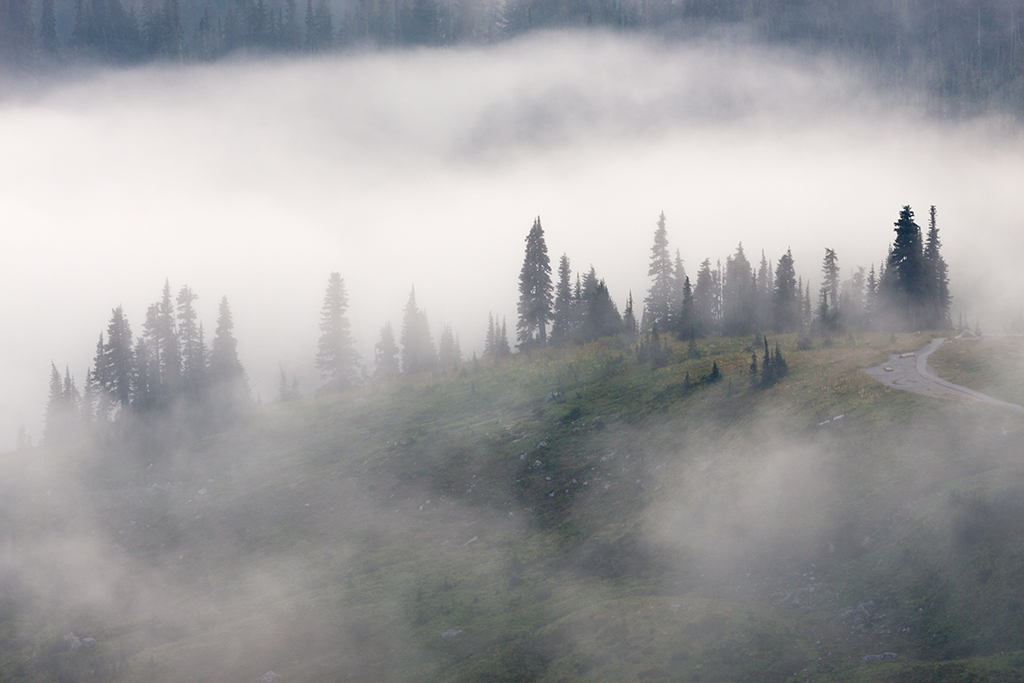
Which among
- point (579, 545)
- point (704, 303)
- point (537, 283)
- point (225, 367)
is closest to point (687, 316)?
point (704, 303)

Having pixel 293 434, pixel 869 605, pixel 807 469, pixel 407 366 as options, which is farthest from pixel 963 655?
pixel 407 366

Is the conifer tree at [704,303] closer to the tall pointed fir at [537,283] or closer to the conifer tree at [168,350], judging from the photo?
the tall pointed fir at [537,283]

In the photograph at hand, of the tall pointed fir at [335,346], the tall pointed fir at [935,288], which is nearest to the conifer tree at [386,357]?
the tall pointed fir at [335,346]

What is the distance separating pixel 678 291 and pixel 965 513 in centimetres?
7337

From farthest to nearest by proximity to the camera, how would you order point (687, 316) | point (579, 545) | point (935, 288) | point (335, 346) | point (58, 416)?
point (58, 416) < point (335, 346) < point (687, 316) < point (935, 288) < point (579, 545)

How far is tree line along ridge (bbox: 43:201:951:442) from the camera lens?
3142 inches

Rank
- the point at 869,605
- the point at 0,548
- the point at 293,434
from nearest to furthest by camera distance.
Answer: the point at 869,605 < the point at 0,548 < the point at 293,434

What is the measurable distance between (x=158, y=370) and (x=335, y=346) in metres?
27.4

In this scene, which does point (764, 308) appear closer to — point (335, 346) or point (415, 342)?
point (415, 342)

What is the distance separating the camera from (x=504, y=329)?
10094 cm

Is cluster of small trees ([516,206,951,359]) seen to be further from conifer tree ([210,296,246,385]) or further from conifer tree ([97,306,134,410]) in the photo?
conifer tree ([97,306,134,410])

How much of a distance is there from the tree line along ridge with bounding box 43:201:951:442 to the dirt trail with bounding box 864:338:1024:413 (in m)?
23.1

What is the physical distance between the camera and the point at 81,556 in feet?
173

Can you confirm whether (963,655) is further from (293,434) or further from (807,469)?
(293,434)
